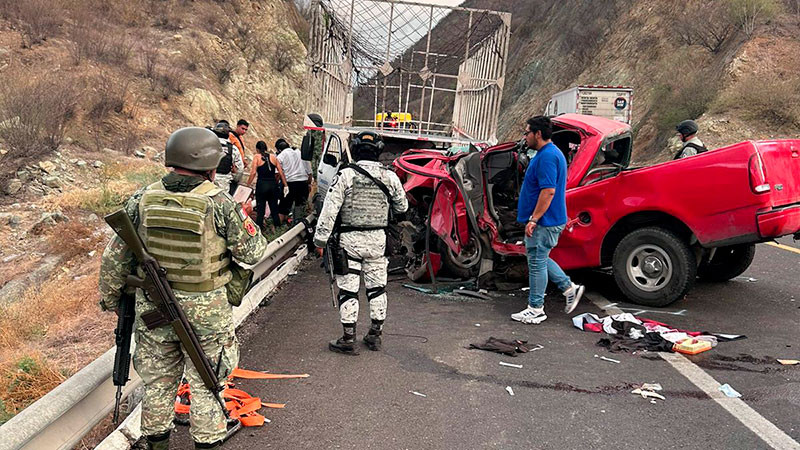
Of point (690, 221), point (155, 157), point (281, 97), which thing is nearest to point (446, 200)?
point (690, 221)

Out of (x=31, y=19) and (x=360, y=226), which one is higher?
(x=31, y=19)

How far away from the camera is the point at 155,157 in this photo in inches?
575

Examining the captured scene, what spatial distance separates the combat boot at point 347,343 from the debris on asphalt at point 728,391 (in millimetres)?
2655

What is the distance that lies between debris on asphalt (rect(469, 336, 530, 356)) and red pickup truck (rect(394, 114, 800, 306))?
155cm

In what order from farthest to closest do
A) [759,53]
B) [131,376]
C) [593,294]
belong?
1. [759,53]
2. [593,294]
3. [131,376]

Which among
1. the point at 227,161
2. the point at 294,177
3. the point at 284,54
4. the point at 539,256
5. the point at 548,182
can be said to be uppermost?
the point at 284,54

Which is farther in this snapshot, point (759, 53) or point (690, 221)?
point (759, 53)

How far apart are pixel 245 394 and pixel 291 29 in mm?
29200

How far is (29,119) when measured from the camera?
11008mm

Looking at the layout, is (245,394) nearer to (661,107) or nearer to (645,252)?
(645,252)

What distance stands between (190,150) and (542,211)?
342 cm

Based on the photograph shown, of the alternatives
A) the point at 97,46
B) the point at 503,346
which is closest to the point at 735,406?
the point at 503,346

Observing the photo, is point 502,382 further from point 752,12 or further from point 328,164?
point 752,12

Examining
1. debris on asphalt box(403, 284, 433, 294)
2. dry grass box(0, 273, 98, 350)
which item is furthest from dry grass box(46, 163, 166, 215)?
debris on asphalt box(403, 284, 433, 294)
